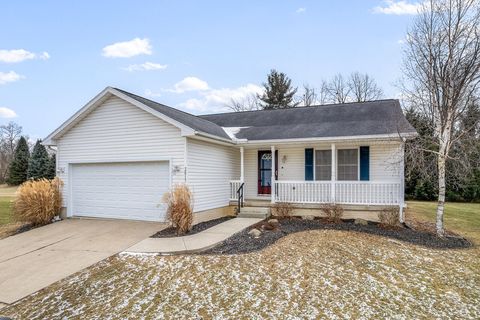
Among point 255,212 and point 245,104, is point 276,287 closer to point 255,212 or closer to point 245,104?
point 255,212

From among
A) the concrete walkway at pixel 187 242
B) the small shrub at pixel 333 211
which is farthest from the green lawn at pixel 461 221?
the concrete walkway at pixel 187 242

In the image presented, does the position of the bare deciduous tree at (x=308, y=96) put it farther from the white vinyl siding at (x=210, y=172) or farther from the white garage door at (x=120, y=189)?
the white garage door at (x=120, y=189)

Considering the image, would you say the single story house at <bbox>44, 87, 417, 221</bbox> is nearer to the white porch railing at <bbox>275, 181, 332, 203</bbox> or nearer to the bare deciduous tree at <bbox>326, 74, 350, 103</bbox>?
the white porch railing at <bbox>275, 181, 332, 203</bbox>

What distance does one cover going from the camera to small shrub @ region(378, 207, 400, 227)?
382 inches

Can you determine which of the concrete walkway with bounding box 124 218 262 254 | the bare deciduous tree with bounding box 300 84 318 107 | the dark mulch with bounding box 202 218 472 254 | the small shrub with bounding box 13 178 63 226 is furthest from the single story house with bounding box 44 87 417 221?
the bare deciduous tree with bounding box 300 84 318 107

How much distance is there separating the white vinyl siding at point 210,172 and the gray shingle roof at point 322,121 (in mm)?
1313

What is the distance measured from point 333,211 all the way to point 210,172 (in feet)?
14.2

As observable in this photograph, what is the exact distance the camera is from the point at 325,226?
9727 mm

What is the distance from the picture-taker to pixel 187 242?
775 cm

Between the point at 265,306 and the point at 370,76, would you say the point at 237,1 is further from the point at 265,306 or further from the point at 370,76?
the point at 370,76

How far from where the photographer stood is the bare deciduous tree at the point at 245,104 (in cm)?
3884

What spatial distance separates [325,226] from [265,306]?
219 inches

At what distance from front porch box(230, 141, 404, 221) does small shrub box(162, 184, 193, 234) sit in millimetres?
3611

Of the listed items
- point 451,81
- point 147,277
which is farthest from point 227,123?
point 147,277
